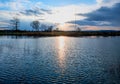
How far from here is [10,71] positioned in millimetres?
28375

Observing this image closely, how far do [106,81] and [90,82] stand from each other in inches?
73.0

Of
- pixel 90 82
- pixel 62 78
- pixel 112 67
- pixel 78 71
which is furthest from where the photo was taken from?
pixel 112 67

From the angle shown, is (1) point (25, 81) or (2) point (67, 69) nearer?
(1) point (25, 81)

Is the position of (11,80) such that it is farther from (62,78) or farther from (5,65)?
(5,65)

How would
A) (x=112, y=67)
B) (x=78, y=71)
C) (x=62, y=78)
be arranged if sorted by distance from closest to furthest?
(x=62, y=78) < (x=78, y=71) < (x=112, y=67)

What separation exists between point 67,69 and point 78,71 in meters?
Answer: 2.05

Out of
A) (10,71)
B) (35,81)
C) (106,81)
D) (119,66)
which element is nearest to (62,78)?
(35,81)

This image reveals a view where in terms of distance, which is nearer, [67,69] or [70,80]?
[70,80]

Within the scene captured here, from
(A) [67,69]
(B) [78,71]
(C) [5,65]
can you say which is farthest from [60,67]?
(C) [5,65]

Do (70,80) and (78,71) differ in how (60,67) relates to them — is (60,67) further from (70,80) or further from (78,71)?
(70,80)

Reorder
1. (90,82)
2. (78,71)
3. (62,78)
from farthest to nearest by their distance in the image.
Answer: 1. (78,71)
2. (62,78)
3. (90,82)

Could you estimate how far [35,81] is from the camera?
23.6 meters

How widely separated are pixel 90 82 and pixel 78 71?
5.45 metres

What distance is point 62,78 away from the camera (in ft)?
80.9
